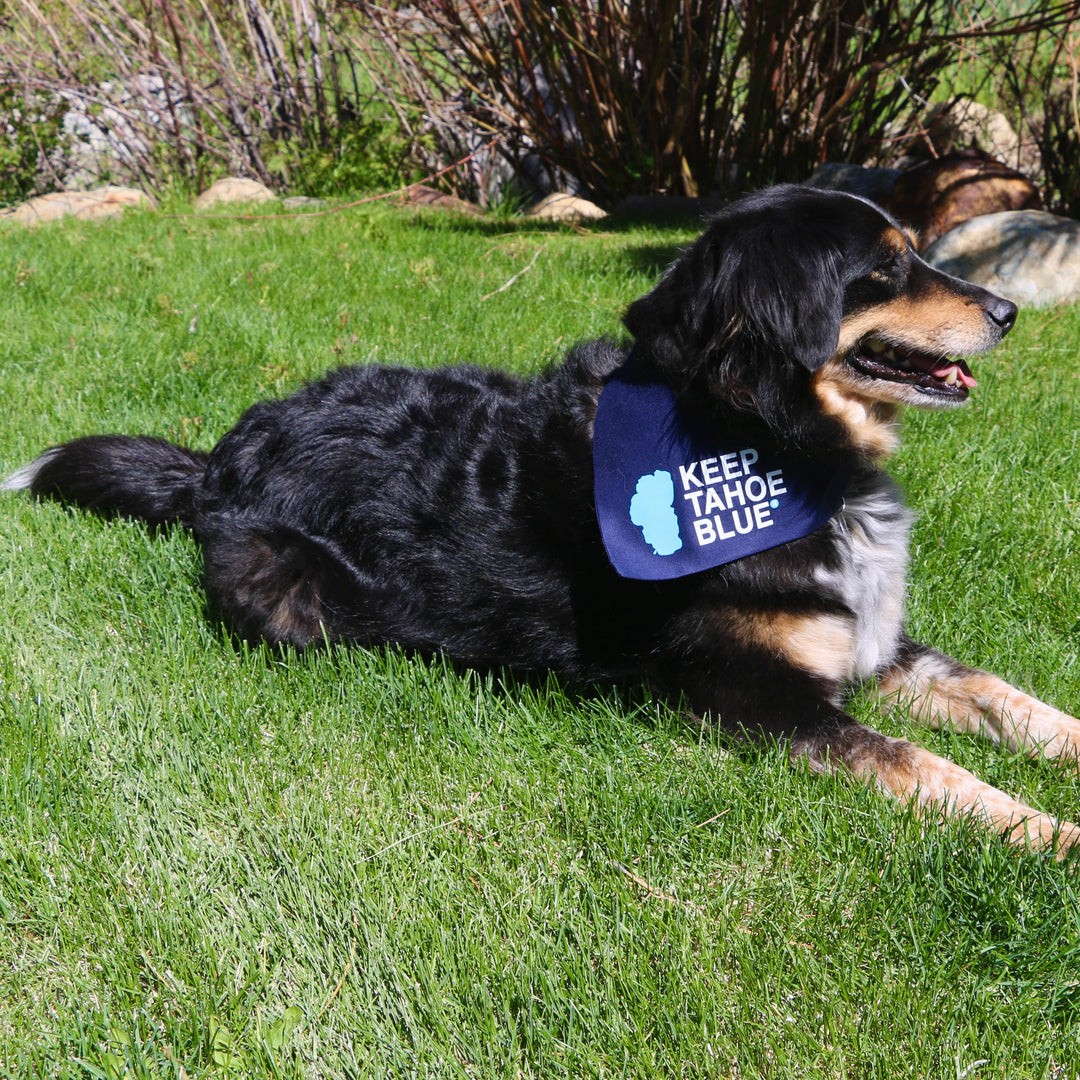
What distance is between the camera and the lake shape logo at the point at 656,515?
276cm

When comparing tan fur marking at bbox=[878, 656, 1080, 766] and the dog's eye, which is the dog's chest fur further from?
the dog's eye

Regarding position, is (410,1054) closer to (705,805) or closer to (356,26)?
(705,805)

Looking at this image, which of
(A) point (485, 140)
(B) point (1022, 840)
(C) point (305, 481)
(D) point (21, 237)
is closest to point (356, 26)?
(A) point (485, 140)

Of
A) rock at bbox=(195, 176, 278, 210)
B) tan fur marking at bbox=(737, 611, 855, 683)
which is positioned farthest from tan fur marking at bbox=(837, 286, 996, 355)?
rock at bbox=(195, 176, 278, 210)

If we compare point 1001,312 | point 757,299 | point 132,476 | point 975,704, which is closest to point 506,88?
point 132,476

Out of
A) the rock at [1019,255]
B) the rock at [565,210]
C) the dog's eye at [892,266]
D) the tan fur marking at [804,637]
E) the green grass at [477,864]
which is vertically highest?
the dog's eye at [892,266]

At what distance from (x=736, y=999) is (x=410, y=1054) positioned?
69 centimetres

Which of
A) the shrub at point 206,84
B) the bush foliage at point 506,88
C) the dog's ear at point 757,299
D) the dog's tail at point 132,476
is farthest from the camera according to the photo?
the shrub at point 206,84

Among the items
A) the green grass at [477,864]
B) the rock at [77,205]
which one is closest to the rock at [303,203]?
the rock at [77,205]

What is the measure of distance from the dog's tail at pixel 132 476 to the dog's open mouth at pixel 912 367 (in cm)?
258

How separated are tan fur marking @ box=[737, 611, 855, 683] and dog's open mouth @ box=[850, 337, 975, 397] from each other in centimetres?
72

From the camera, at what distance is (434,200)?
30.7 ft

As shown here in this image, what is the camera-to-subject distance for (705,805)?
2.56 meters

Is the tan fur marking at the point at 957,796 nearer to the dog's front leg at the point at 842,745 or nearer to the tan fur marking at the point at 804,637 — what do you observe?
the dog's front leg at the point at 842,745
